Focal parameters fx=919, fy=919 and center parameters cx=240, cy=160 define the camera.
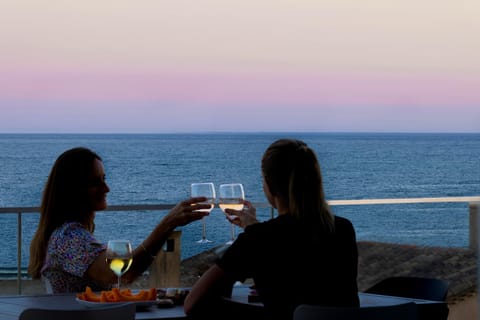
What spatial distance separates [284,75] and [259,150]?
1345 centimetres

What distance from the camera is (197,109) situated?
3575 centimetres

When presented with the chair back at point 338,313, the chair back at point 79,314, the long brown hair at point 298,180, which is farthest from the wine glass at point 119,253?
the chair back at point 338,313

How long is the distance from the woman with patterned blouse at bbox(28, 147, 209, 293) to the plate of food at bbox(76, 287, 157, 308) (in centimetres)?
20

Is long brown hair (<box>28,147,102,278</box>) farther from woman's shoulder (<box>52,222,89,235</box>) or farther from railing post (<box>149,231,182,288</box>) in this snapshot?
railing post (<box>149,231,182,288</box>)

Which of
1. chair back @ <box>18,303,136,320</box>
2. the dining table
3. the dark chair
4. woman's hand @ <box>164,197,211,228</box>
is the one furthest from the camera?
the dark chair

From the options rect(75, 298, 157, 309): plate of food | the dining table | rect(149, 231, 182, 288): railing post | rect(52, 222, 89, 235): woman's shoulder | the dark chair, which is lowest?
rect(149, 231, 182, 288): railing post

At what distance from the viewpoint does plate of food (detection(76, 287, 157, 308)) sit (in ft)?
10.3

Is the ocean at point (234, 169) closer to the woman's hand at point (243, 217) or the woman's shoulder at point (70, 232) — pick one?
the woman's shoulder at point (70, 232)

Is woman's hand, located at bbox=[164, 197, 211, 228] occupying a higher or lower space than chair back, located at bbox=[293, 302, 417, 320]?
higher

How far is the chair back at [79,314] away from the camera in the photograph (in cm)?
261

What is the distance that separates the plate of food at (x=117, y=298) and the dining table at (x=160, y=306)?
0.8 inches

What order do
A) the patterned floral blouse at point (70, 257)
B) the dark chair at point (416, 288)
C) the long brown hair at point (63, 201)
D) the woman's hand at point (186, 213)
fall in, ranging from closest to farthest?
1. the woman's hand at point (186, 213)
2. the patterned floral blouse at point (70, 257)
3. the long brown hair at point (63, 201)
4. the dark chair at point (416, 288)

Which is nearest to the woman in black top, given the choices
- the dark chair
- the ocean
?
the dark chair

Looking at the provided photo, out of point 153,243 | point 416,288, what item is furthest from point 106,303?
point 416,288
